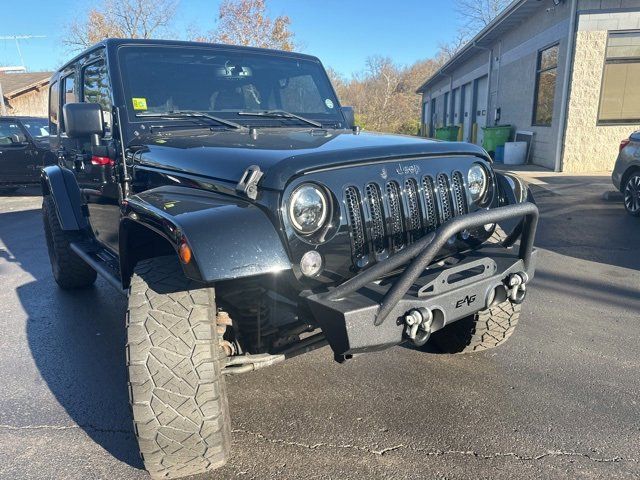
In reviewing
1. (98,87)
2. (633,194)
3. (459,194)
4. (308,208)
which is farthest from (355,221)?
(633,194)

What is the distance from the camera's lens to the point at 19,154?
11.3 m

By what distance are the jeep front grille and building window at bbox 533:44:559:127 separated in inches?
463

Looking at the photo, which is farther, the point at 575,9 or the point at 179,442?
the point at 575,9

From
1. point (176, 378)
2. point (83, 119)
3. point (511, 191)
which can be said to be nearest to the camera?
point (176, 378)

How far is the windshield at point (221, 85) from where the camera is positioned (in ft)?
10.6

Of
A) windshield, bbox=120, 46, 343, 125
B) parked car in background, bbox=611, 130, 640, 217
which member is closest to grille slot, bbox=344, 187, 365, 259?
windshield, bbox=120, 46, 343, 125

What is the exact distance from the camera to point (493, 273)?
2334 millimetres

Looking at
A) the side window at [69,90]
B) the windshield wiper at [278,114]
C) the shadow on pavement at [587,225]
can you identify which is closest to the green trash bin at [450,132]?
the shadow on pavement at [587,225]

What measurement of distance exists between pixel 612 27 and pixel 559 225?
22.5 ft

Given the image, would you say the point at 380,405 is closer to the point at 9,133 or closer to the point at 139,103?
the point at 139,103

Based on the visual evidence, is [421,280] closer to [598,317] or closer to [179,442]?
[179,442]

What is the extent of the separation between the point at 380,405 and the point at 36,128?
39.6ft

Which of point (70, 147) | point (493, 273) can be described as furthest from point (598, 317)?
point (70, 147)

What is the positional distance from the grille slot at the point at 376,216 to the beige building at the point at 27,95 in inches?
1316
